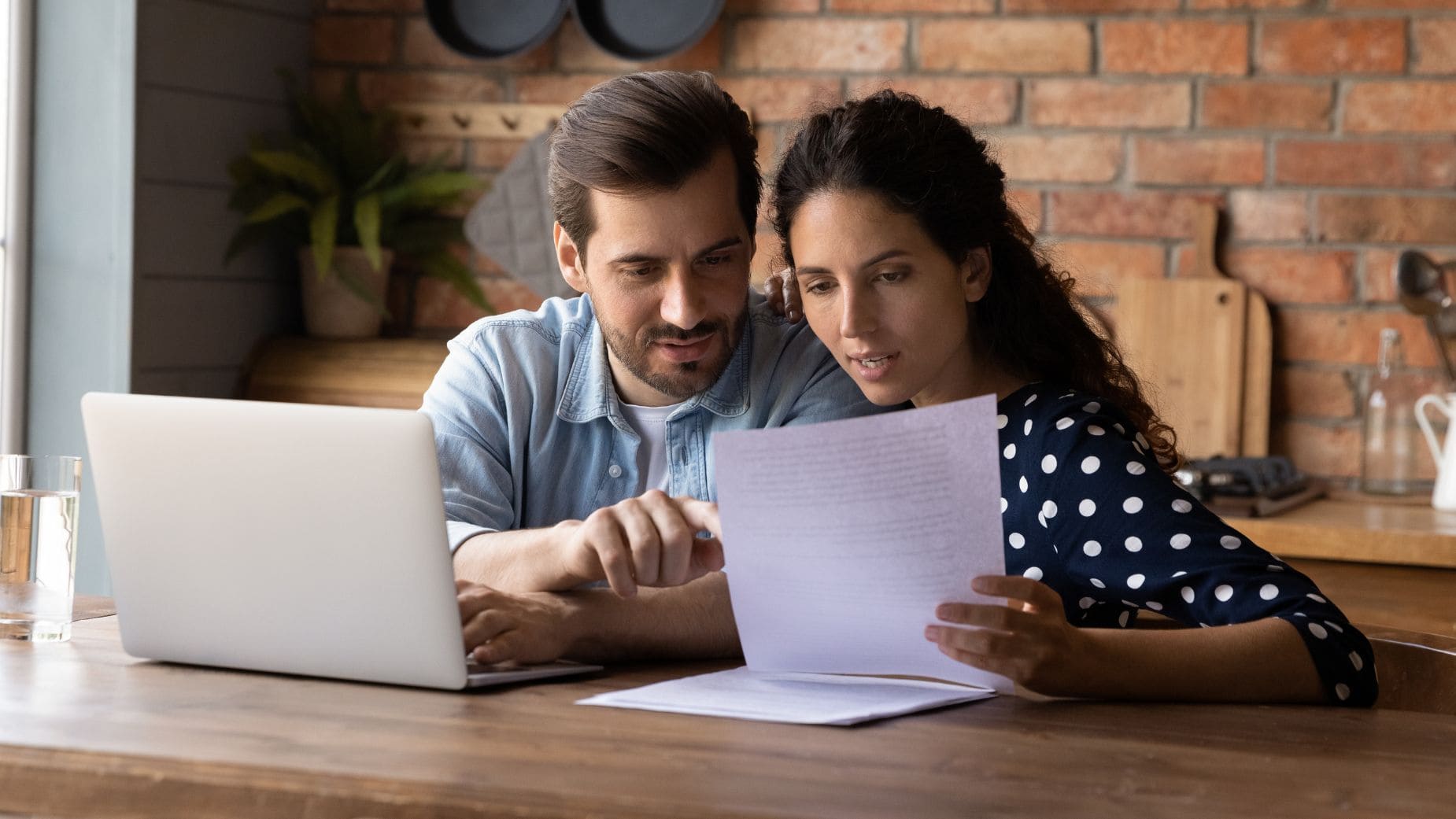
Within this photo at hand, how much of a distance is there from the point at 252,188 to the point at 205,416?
6.09 ft

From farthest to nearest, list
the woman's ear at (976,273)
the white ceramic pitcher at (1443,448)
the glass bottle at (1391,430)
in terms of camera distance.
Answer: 1. the glass bottle at (1391,430)
2. the white ceramic pitcher at (1443,448)
3. the woman's ear at (976,273)

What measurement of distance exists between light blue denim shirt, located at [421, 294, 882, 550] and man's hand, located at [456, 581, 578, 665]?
0.42 m

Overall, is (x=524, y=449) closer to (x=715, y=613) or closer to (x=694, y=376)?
(x=694, y=376)

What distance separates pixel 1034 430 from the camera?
1.42 meters

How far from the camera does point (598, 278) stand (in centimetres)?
166

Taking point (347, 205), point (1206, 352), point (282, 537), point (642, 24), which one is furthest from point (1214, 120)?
point (282, 537)

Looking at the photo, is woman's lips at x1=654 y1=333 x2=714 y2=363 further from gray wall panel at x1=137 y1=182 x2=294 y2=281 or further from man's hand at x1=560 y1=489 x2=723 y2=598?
gray wall panel at x1=137 y1=182 x2=294 y2=281

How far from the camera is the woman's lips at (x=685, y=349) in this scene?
5.37 ft

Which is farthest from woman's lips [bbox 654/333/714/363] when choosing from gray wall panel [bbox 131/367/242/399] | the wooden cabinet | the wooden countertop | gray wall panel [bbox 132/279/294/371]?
gray wall panel [bbox 132/279/294/371]

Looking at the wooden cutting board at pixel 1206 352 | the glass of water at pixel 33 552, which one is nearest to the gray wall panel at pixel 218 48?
the glass of water at pixel 33 552

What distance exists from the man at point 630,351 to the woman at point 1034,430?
0.37 feet

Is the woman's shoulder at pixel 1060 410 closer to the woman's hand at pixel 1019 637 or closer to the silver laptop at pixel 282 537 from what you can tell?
the woman's hand at pixel 1019 637

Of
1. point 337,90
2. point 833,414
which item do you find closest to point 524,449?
point 833,414

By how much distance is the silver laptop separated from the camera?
1098mm
